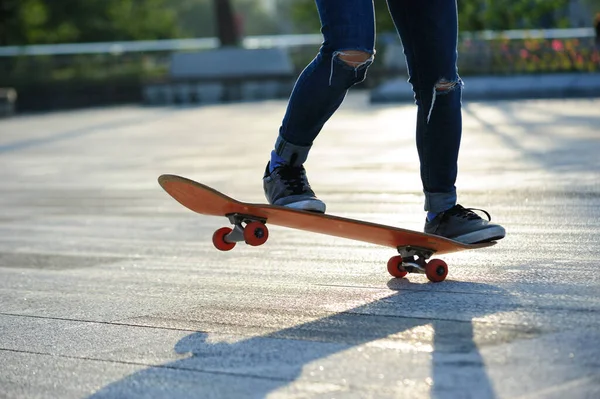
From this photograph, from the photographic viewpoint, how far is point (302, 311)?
366 centimetres

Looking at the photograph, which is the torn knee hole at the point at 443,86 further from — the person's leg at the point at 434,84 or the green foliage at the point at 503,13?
the green foliage at the point at 503,13

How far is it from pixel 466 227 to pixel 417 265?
0.22 meters

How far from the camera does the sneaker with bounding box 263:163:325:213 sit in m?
4.02

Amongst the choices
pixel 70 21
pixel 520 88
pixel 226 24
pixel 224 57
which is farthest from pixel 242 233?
pixel 70 21

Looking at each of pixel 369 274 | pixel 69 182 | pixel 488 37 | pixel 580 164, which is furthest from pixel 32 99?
pixel 369 274

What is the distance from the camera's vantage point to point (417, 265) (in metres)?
4.00

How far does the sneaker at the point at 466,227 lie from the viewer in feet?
13.3

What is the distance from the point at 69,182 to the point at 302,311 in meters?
6.31

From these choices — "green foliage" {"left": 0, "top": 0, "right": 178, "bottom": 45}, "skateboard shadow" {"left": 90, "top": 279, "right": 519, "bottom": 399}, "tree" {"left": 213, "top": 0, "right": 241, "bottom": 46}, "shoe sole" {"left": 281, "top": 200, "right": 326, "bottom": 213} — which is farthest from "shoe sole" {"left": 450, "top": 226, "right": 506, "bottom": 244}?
"green foliage" {"left": 0, "top": 0, "right": 178, "bottom": 45}

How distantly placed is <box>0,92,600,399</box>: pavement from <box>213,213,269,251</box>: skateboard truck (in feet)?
0.62

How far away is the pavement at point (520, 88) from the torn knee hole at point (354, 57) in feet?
47.8

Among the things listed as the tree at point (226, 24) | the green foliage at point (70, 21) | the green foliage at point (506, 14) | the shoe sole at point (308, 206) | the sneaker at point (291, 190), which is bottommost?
the green foliage at point (70, 21)

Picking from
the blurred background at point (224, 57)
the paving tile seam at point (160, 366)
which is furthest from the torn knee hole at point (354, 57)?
the blurred background at point (224, 57)

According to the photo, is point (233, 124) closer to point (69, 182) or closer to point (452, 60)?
point (69, 182)
